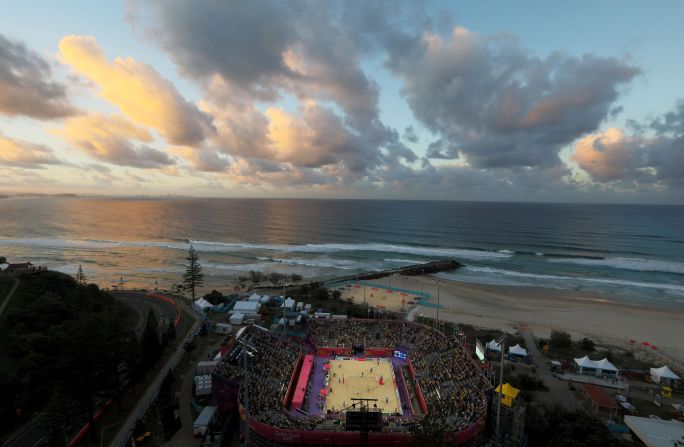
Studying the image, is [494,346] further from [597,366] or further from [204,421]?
[204,421]

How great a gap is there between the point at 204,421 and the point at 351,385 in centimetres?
1225

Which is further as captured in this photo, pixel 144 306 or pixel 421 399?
pixel 144 306

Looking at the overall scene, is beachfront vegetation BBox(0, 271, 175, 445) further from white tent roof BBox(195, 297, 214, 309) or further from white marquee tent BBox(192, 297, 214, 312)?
white tent roof BBox(195, 297, 214, 309)

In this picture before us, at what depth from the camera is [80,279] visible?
6094cm

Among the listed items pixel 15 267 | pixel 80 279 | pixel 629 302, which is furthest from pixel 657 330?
pixel 80 279

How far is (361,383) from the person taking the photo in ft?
101

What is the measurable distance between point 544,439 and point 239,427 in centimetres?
2059

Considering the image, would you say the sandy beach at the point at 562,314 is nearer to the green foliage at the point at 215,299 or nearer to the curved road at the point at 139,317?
the green foliage at the point at 215,299

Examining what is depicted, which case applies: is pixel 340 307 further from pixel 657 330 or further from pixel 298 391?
pixel 657 330

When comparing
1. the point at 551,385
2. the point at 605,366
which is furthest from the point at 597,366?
the point at 551,385

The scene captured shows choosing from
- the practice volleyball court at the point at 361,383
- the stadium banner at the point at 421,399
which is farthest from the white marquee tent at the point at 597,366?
the practice volleyball court at the point at 361,383

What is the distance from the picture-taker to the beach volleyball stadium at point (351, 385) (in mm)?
21438

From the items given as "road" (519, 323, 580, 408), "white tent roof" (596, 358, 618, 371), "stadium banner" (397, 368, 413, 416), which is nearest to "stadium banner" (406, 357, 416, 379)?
"stadium banner" (397, 368, 413, 416)

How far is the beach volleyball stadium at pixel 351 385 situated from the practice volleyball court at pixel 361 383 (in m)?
0.08
